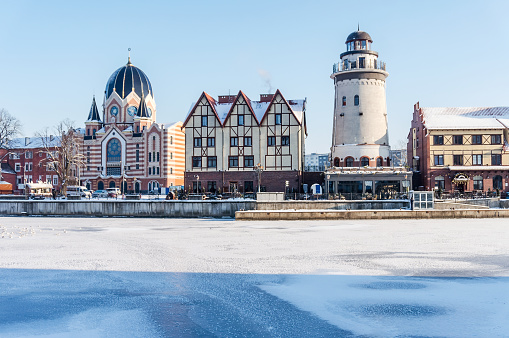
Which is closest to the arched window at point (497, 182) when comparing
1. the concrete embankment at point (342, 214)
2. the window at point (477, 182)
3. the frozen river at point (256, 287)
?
the window at point (477, 182)

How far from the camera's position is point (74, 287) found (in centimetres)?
1382

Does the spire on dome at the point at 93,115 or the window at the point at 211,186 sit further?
the spire on dome at the point at 93,115

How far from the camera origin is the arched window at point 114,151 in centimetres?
8850

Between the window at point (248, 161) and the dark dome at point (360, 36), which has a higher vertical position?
the dark dome at point (360, 36)

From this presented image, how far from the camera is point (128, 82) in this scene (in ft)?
315

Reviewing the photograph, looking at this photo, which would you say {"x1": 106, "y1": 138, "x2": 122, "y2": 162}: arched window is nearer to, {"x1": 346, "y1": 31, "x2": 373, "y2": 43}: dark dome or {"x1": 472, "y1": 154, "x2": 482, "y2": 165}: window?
{"x1": 346, "y1": 31, "x2": 373, "y2": 43}: dark dome

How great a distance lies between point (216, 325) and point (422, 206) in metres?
32.7

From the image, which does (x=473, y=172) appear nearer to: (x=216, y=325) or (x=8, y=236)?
(x=8, y=236)

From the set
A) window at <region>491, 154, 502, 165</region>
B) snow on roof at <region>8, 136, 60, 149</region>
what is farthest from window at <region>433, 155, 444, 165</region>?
snow on roof at <region>8, 136, 60, 149</region>

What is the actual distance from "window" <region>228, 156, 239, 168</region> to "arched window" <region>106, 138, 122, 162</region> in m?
34.6

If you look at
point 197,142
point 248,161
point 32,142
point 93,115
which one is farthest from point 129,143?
point 248,161

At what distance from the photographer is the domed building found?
85.2 meters

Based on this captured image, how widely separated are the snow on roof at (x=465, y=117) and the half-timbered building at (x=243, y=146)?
617 inches

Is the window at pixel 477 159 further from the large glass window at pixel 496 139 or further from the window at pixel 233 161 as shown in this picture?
the window at pixel 233 161
